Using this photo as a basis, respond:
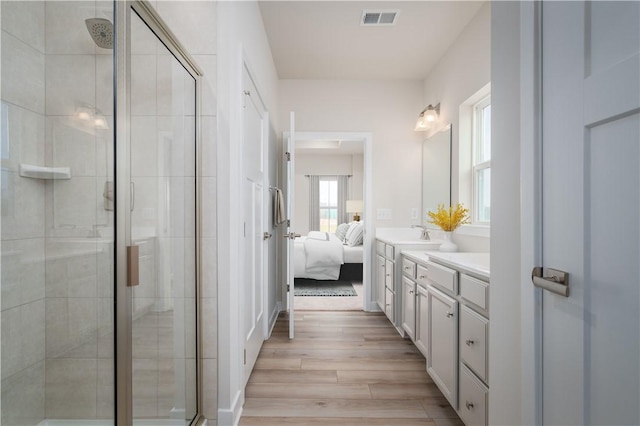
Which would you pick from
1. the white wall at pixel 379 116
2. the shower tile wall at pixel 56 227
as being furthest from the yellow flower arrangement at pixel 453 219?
the shower tile wall at pixel 56 227

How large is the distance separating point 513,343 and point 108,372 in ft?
4.45

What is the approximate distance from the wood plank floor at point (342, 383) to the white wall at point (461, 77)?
3.56 ft

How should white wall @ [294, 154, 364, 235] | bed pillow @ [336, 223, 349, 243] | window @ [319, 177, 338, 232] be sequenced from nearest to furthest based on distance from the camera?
bed pillow @ [336, 223, 349, 243], white wall @ [294, 154, 364, 235], window @ [319, 177, 338, 232]

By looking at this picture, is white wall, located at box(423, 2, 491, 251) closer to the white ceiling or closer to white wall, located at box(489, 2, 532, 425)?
the white ceiling

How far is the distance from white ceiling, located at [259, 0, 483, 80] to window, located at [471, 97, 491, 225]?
74 centimetres

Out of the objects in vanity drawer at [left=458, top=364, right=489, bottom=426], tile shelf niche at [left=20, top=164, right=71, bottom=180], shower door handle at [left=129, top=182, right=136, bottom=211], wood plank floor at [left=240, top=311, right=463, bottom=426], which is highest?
tile shelf niche at [left=20, top=164, right=71, bottom=180]

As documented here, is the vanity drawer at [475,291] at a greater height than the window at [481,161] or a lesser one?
lesser

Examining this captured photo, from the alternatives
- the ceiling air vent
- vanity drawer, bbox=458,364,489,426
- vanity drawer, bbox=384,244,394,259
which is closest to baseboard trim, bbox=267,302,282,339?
vanity drawer, bbox=384,244,394,259

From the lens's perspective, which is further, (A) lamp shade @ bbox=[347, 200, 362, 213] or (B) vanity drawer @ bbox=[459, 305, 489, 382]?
(A) lamp shade @ bbox=[347, 200, 362, 213]

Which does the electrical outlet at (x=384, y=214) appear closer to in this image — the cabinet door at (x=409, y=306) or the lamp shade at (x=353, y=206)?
the cabinet door at (x=409, y=306)

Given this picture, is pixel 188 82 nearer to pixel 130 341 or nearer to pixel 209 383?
pixel 130 341

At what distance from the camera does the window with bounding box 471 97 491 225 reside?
109 inches

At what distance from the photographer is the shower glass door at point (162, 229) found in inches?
45.9

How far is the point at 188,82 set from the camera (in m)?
1.54
